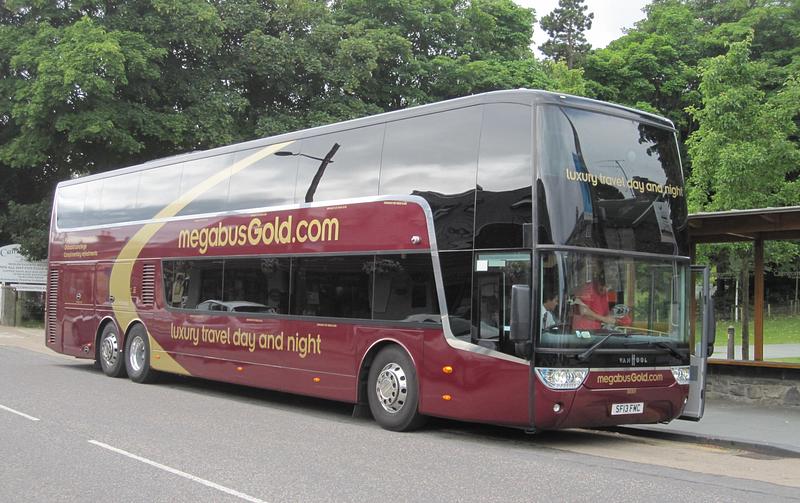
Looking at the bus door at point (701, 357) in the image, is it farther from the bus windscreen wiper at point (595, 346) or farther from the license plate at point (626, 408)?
the bus windscreen wiper at point (595, 346)

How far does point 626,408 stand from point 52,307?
14.3m

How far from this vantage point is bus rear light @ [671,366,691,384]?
9844mm

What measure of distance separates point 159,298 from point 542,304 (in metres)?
8.95

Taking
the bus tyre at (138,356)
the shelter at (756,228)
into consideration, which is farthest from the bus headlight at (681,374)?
the bus tyre at (138,356)

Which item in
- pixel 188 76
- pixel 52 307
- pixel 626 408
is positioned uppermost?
pixel 188 76

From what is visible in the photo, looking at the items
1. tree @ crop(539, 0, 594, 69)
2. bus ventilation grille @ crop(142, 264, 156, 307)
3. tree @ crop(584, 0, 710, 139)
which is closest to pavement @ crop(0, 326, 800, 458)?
bus ventilation grille @ crop(142, 264, 156, 307)

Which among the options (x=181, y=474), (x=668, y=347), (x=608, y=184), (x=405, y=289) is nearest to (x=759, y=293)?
(x=668, y=347)

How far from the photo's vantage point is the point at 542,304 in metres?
8.86

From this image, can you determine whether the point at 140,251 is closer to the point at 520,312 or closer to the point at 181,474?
the point at 181,474

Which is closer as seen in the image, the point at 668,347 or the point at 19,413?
the point at 668,347

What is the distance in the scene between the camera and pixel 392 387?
10539 millimetres

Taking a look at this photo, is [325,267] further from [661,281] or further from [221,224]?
[661,281]

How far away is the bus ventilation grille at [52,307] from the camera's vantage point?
62.4 feet

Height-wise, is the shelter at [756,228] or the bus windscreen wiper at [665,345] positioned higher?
the shelter at [756,228]
